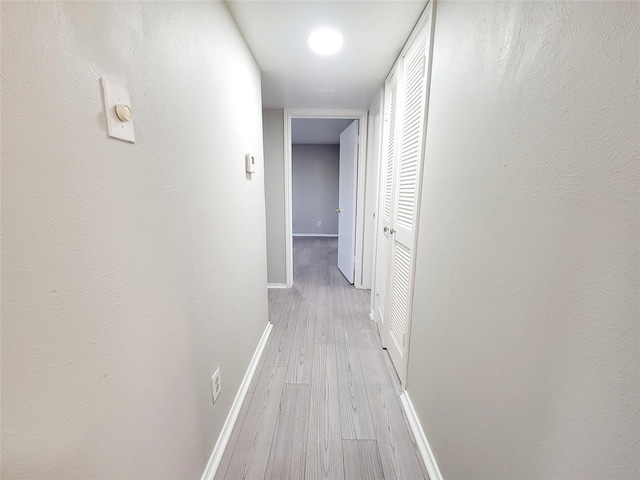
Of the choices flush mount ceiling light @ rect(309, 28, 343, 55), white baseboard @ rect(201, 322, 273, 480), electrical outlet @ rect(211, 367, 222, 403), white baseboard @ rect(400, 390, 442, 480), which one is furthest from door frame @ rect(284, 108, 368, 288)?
electrical outlet @ rect(211, 367, 222, 403)

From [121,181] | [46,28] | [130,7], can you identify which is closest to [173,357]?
[121,181]

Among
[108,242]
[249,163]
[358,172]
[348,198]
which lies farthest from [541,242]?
[348,198]

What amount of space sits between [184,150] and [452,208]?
98 centimetres

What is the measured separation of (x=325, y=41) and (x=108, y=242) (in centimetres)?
155

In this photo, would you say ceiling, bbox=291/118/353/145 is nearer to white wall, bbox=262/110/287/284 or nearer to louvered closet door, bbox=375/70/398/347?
white wall, bbox=262/110/287/284

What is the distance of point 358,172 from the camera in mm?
3041

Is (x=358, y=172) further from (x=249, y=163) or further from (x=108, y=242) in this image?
(x=108, y=242)

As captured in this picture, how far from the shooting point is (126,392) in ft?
2.12

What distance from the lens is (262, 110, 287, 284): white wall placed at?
2.84 m

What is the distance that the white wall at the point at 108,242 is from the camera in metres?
0.42

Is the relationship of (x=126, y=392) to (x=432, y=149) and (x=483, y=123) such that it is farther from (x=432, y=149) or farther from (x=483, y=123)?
(x=432, y=149)

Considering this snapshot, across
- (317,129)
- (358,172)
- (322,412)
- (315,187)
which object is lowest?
(322,412)

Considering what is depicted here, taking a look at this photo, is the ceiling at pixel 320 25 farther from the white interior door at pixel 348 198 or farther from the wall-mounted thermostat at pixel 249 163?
the white interior door at pixel 348 198

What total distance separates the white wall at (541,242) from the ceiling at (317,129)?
3063mm
